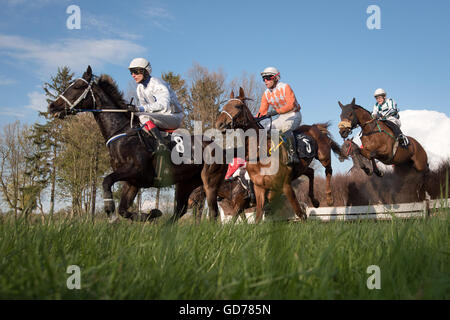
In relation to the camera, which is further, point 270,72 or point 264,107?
point 264,107

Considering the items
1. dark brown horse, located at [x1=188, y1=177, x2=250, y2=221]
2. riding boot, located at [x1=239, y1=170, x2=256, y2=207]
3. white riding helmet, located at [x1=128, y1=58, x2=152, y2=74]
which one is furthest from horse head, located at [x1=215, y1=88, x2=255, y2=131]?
dark brown horse, located at [x1=188, y1=177, x2=250, y2=221]

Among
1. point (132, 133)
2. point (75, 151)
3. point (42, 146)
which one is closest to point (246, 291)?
point (132, 133)

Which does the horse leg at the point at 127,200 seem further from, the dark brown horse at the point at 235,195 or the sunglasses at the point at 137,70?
the dark brown horse at the point at 235,195

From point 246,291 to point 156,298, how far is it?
1.39 ft

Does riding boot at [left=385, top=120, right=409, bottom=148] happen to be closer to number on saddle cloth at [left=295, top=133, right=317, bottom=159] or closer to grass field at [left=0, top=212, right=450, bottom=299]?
number on saddle cloth at [left=295, top=133, right=317, bottom=159]

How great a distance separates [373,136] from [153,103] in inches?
270

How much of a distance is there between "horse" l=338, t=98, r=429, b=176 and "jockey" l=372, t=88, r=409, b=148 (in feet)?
0.52

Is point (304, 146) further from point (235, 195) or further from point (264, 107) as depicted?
point (235, 195)

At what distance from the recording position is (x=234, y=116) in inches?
285

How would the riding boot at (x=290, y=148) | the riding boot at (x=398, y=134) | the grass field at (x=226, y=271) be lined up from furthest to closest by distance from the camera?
1. the riding boot at (x=398, y=134)
2. the riding boot at (x=290, y=148)
3. the grass field at (x=226, y=271)

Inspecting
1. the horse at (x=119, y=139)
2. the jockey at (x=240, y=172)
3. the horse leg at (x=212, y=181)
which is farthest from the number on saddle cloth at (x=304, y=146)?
A: the horse at (x=119, y=139)

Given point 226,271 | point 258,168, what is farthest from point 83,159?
point 226,271

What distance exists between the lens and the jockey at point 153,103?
7102 mm
